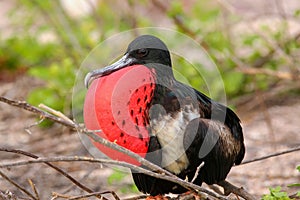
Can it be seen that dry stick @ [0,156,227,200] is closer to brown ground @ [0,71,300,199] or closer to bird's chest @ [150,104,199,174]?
bird's chest @ [150,104,199,174]

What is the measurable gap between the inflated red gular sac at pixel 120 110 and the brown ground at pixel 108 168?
68 cm

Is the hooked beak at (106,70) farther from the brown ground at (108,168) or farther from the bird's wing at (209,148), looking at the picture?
the brown ground at (108,168)

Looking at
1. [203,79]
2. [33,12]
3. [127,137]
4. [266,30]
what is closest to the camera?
[127,137]

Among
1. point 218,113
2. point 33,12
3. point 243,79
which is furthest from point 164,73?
point 33,12

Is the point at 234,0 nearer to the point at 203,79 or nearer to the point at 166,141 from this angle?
the point at 203,79

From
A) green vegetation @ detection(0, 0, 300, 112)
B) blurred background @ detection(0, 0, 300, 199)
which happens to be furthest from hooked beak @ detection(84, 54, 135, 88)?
green vegetation @ detection(0, 0, 300, 112)

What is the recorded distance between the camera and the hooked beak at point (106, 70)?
199 cm

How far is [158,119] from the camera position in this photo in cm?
198

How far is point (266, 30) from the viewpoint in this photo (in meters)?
4.09

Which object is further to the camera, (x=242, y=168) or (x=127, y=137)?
(x=242, y=168)

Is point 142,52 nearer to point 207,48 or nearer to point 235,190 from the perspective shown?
point 235,190

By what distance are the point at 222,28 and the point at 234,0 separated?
9.77 ft

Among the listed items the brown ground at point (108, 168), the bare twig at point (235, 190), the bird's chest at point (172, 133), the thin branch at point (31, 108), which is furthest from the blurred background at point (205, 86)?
the thin branch at point (31, 108)

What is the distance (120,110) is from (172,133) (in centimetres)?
17
